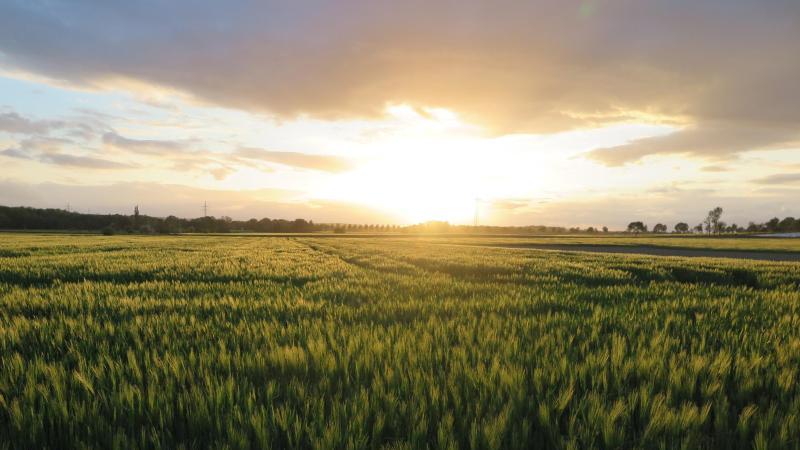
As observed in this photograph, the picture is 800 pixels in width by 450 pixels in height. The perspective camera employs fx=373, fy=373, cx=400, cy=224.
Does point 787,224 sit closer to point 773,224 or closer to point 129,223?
point 773,224

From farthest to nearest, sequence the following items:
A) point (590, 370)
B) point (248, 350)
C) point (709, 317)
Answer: point (709, 317), point (248, 350), point (590, 370)

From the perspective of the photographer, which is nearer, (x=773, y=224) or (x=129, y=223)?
(x=129, y=223)

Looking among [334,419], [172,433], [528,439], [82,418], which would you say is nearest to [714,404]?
[528,439]

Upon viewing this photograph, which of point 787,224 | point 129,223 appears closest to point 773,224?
point 787,224

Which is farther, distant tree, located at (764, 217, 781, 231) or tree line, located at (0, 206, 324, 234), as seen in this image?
distant tree, located at (764, 217, 781, 231)

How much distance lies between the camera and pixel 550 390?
2.24m

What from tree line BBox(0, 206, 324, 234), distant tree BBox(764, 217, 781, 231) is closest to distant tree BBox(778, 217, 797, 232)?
distant tree BBox(764, 217, 781, 231)

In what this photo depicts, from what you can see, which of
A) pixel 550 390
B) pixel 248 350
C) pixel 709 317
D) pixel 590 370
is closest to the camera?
pixel 550 390

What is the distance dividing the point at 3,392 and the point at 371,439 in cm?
250

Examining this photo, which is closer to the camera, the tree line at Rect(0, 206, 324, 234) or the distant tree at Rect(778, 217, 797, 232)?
the tree line at Rect(0, 206, 324, 234)

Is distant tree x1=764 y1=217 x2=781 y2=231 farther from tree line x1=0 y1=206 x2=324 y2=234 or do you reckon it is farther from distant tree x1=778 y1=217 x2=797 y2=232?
tree line x1=0 y1=206 x2=324 y2=234

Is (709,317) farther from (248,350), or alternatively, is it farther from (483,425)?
(248,350)

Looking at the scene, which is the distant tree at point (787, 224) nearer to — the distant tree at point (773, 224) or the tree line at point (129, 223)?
the distant tree at point (773, 224)

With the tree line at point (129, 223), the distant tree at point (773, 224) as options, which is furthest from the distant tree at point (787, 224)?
the tree line at point (129, 223)
